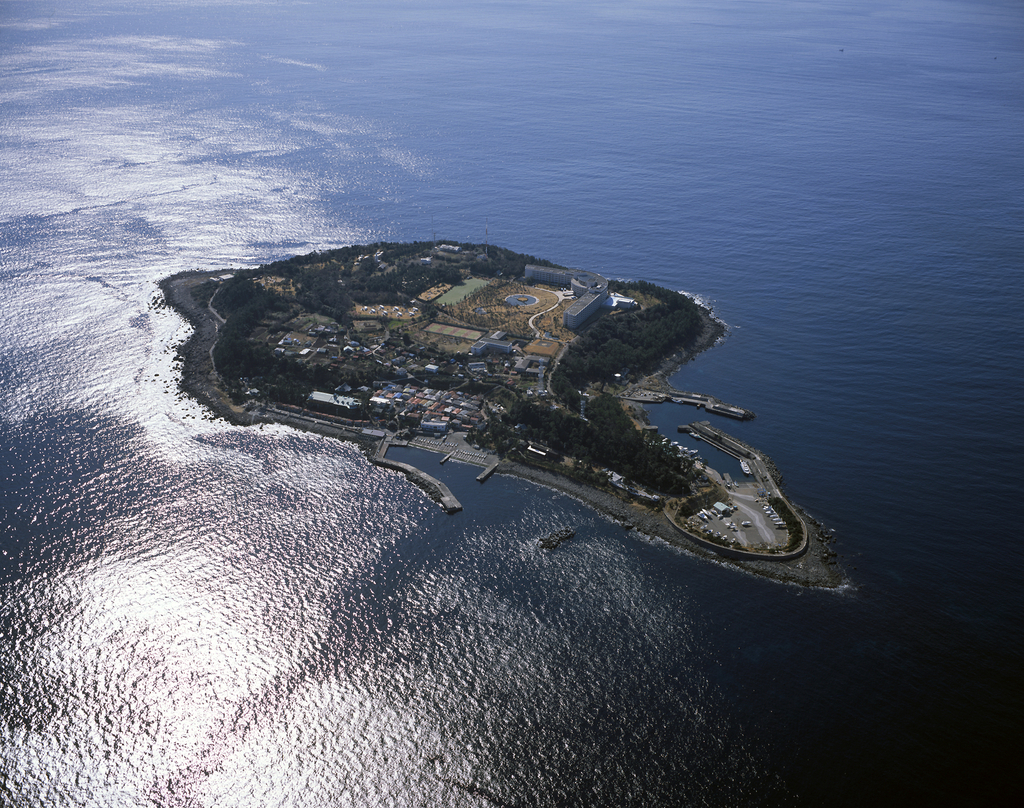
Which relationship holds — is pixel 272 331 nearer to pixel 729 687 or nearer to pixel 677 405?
pixel 677 405

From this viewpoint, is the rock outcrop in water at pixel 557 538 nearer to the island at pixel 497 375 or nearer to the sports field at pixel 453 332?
the island at pixel 497 375

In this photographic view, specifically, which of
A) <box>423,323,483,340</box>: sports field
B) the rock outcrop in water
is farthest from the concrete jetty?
<box>423,323,483,340</box>: sports field

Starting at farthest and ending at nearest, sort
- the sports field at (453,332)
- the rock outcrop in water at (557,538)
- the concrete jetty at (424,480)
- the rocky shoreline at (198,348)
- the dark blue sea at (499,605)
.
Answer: the sports field at (453,332) < the rocky shoreline at (198,348) < the concrete jetty at (424,480) < the rock outcrop in water at (557,538) < the dark blue sea at (499,605)

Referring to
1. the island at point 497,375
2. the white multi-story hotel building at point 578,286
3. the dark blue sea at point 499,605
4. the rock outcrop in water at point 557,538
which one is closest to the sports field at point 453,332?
the island at point 497,375

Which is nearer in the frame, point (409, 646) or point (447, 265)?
point (409, 646)

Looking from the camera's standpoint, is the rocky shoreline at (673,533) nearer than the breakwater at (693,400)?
Yes

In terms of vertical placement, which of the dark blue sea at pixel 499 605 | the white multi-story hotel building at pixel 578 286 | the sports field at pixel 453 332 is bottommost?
the dark blue sea at pixel 499 605

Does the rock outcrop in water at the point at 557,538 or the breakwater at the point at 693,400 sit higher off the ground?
the breakwater at the point at 693,400

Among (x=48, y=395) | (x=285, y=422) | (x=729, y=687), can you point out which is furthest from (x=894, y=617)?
(x=48, y=395)
